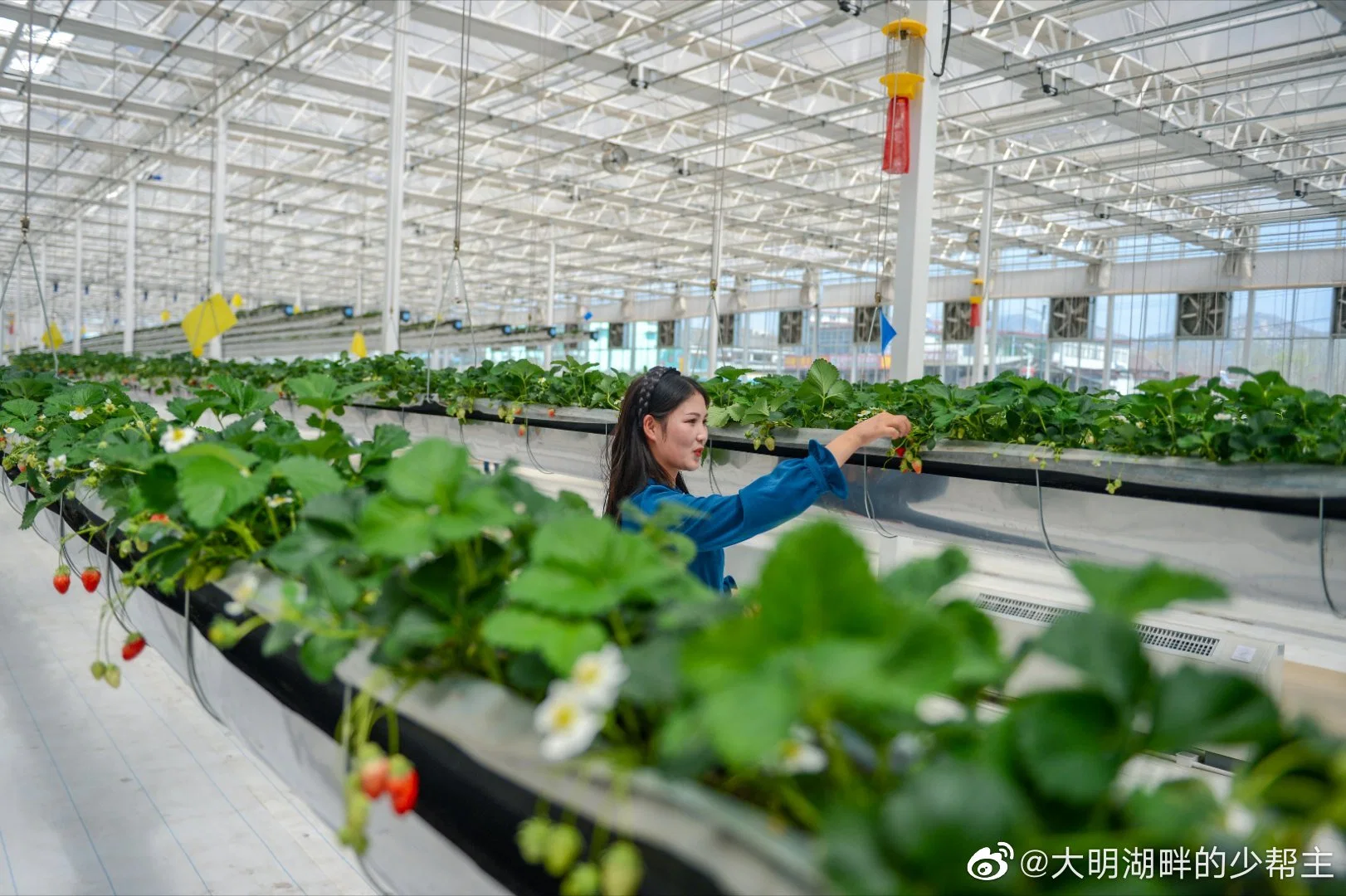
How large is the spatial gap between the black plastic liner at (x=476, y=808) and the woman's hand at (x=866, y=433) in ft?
4.44

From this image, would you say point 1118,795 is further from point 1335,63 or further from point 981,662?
point 1335,63

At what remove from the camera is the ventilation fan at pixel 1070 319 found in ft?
62.1

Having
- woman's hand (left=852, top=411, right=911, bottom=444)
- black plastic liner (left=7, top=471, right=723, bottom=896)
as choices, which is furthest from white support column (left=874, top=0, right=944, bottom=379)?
black plastic liner (left=7, top=471, right=723, bottom=896)

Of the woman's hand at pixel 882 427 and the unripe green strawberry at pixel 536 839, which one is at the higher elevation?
the woman's hand at pixel 882 427

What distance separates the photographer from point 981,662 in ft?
2.03

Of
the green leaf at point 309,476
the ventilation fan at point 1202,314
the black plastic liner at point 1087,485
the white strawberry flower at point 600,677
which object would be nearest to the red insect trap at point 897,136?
the black plastic liner at point 1087,485

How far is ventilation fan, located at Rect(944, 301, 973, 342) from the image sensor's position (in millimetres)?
21500

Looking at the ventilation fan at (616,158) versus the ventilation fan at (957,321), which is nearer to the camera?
the ventilation fan at (616,158)

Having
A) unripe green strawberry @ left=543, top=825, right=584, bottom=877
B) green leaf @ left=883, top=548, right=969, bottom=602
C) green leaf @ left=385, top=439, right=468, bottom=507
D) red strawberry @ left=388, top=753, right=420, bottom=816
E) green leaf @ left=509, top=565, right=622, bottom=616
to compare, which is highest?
green leaf @ left=385, top=439, right=468, bottom=507

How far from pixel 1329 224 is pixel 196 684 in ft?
58.8

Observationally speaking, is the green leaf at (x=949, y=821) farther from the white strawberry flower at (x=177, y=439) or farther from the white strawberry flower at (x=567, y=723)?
the white strawberry flower at (x=177, y=439)

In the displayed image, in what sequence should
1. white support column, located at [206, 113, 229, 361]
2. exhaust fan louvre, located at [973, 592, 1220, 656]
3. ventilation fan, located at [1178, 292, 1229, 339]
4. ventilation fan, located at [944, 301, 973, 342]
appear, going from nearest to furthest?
exhaust fan louvre, located at [973, 592, 1220, 656], white support column, located at [206, 113, 229, 361], ventilation fan, located at [1178, 292, 1229, 339], ventilation fan, located at [944, 301, 973, 342]

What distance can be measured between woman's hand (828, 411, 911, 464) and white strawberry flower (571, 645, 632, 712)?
1.49m

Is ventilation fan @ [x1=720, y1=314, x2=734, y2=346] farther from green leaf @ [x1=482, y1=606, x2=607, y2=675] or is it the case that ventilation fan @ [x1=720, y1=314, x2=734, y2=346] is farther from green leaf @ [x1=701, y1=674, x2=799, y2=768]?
green leaf @ [x1=701, y1=674, x2=799, y2=768]
